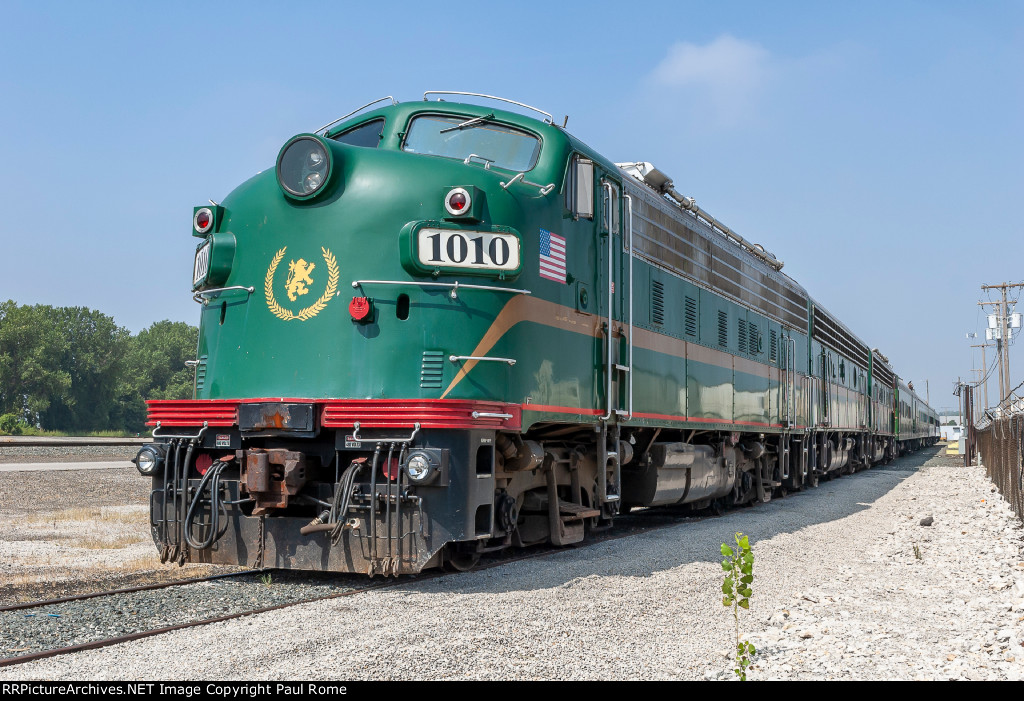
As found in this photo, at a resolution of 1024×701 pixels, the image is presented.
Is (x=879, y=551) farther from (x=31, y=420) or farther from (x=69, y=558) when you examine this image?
(x=31, y=420)

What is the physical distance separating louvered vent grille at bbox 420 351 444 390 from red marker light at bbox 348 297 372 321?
1.85ft

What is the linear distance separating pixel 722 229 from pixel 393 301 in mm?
7830

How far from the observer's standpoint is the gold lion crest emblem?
23.6 feet

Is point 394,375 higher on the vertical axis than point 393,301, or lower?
lower

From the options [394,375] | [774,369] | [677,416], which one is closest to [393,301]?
[394,375]

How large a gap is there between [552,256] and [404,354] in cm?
173

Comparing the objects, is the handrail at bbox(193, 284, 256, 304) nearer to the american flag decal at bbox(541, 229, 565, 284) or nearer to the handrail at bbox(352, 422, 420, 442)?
the handrail at bbox(352, 422, 420, 442)

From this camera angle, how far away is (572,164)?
8.26 m

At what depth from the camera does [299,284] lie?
7305 mm

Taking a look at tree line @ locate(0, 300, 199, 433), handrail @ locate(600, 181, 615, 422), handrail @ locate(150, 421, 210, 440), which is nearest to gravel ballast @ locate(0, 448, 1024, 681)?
handrail @ locate(600, 181, 615, 422)

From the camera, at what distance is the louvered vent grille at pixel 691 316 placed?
11159 mm

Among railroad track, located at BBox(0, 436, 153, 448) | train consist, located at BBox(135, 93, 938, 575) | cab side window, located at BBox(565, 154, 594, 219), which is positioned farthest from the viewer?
railroad track, located at BBox(0, 436, 153, 448)

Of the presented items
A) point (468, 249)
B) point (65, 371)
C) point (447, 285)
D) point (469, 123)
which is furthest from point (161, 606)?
point (65, 371)

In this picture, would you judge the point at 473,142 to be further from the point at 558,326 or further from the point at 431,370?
the point at 431,370
